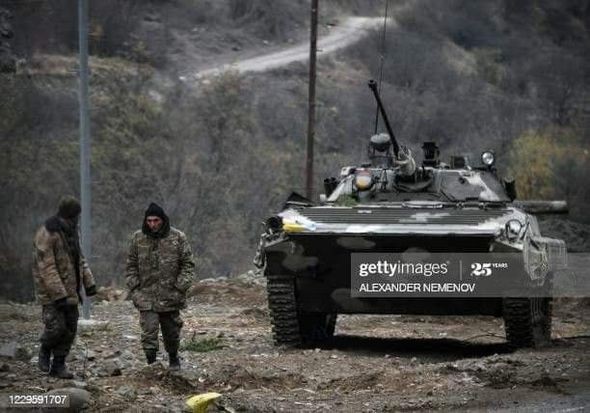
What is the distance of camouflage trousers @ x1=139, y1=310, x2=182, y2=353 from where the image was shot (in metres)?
11.6

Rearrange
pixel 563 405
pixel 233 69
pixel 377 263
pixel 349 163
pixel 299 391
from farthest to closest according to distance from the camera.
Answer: pixel 233 69 < pixel 349 163 < pixel 377 263 < pixel 299 391 < pixel 563 405

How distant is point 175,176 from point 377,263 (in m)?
20.3

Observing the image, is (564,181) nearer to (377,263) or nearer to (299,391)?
(377,263)

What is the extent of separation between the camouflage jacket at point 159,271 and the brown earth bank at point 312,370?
558 mm

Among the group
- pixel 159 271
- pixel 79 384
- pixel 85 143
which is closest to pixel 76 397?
pixel 79 384

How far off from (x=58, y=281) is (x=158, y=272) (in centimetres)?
93

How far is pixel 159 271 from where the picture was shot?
1149 centimetres

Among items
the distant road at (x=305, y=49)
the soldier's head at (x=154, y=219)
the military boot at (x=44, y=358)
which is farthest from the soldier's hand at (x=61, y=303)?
the distant road at (x=305, y=49)

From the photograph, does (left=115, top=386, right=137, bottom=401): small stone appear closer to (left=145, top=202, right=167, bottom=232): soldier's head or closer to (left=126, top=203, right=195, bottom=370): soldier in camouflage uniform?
(left=126, top=203, right=195, bottom=370): soldier in camouflage uniform

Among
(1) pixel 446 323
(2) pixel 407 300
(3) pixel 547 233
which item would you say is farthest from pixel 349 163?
(2) pixel 407 300

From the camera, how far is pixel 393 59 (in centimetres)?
4403

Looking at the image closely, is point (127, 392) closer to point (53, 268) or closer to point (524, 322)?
point (53, 268)
